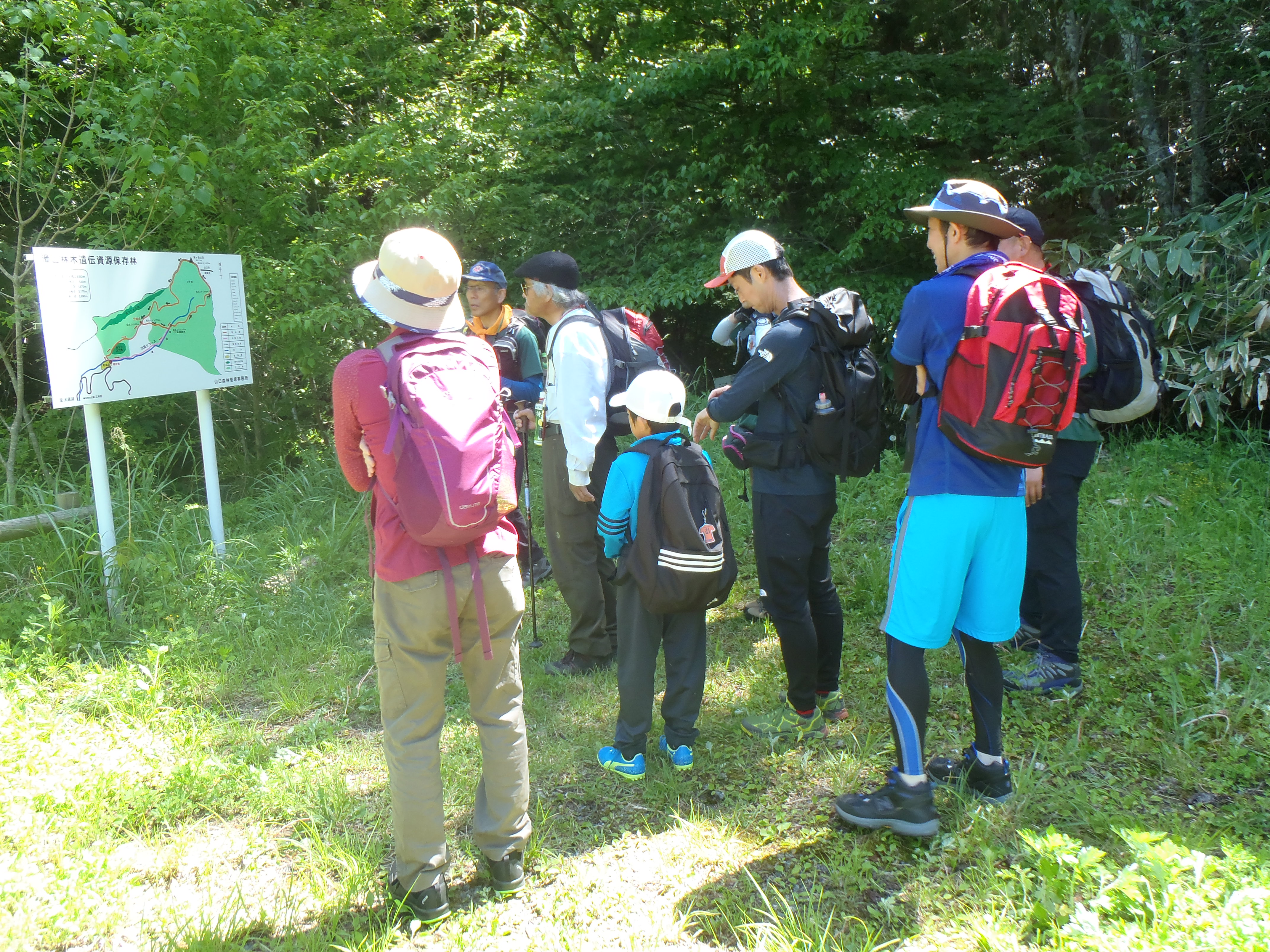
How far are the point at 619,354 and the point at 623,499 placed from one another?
Result: 1.00 m

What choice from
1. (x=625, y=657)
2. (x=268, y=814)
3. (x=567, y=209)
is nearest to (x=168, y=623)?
(x=268, y=814)

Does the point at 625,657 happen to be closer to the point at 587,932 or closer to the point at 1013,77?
the point at 587,932

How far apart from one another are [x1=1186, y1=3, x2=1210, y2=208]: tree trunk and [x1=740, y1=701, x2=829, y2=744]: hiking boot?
578cm

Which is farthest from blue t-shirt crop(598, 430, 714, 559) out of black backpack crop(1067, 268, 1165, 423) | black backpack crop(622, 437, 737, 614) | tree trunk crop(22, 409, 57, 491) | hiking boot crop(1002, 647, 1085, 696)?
tree trunk crop(22, 409, 57, 491)

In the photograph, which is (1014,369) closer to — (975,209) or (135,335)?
(975,209)

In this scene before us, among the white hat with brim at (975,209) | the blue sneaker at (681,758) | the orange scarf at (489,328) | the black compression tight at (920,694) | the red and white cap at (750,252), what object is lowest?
the blue sneaker at (681,758)

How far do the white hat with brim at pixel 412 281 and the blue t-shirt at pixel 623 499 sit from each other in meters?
0.99

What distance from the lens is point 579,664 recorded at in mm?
4469

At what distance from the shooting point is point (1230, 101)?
6730mm

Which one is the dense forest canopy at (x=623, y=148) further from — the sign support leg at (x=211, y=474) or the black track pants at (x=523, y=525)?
the black track pants at (x=523, y=525)

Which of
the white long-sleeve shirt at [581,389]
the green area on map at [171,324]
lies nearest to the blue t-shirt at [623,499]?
the white long-sleeve shirt at [581,389]

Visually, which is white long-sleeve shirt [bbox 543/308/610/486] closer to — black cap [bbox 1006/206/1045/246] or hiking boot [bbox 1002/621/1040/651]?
black cap [bbox 1006/206/1045/246]

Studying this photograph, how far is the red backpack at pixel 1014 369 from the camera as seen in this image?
8.87 feet

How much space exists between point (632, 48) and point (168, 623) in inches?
274
